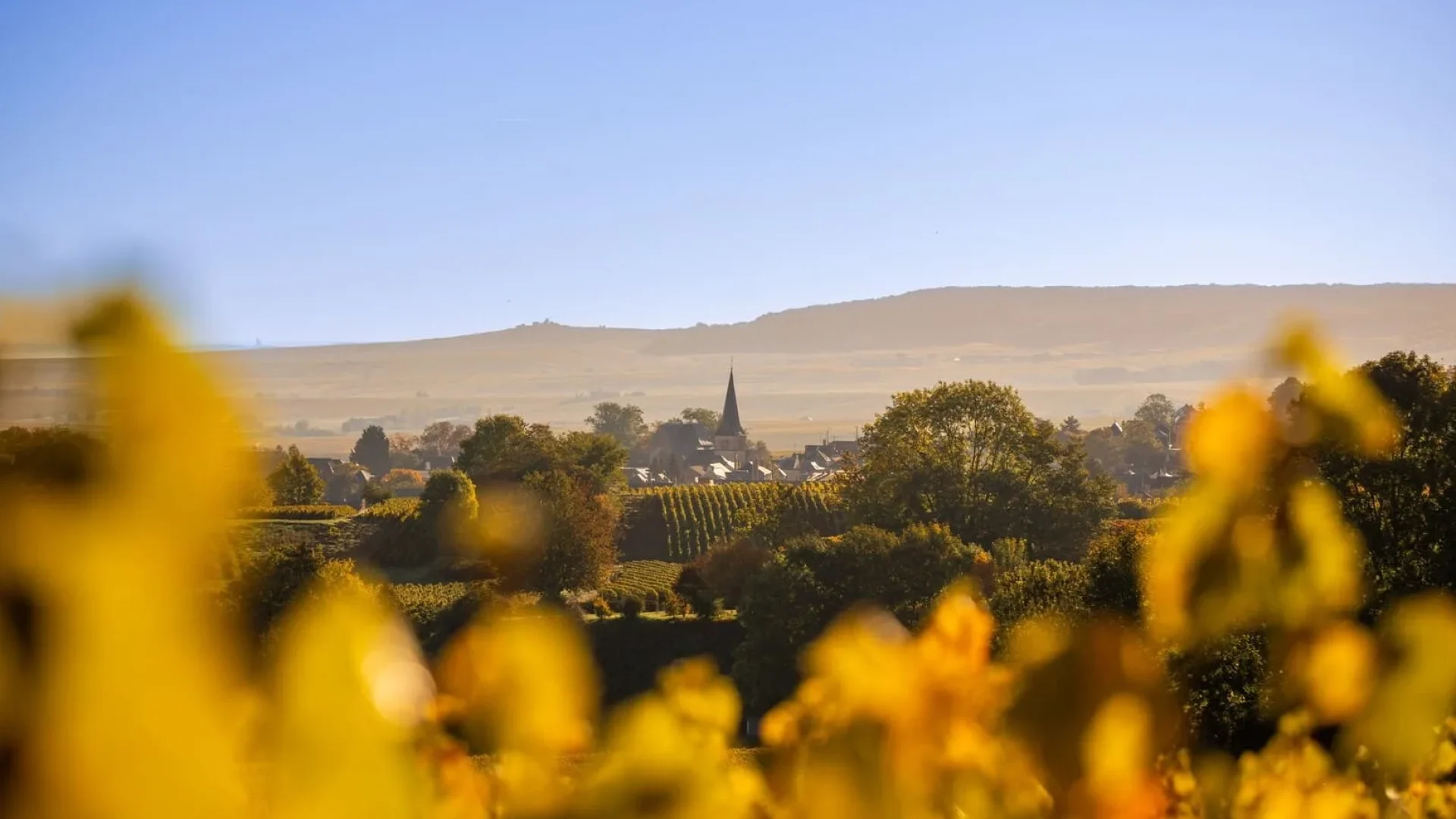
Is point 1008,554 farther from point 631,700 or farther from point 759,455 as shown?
point 759,455

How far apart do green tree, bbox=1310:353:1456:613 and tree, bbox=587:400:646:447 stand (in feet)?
502

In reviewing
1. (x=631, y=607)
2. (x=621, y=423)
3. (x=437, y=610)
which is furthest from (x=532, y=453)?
(x=621, y=423)

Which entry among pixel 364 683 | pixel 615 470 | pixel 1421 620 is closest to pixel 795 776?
pixel 364 683

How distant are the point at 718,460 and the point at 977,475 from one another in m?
100

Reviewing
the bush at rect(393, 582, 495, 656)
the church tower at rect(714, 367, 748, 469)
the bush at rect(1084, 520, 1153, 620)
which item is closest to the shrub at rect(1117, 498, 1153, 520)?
the bush at rect(393, 582, 495, 656)

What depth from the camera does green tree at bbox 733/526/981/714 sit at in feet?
97.2

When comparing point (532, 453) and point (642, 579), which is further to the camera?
point (532, 453)

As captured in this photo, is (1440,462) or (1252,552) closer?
(1252,552)

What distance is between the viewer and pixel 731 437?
488ft

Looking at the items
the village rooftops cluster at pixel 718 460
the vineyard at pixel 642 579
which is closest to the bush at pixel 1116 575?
the vineyard at pixel 642 579

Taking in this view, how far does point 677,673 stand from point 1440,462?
2010cm

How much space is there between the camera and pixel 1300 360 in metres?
1.69

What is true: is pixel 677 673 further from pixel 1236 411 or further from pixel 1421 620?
pixel 1421 620

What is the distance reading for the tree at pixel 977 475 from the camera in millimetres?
41750
